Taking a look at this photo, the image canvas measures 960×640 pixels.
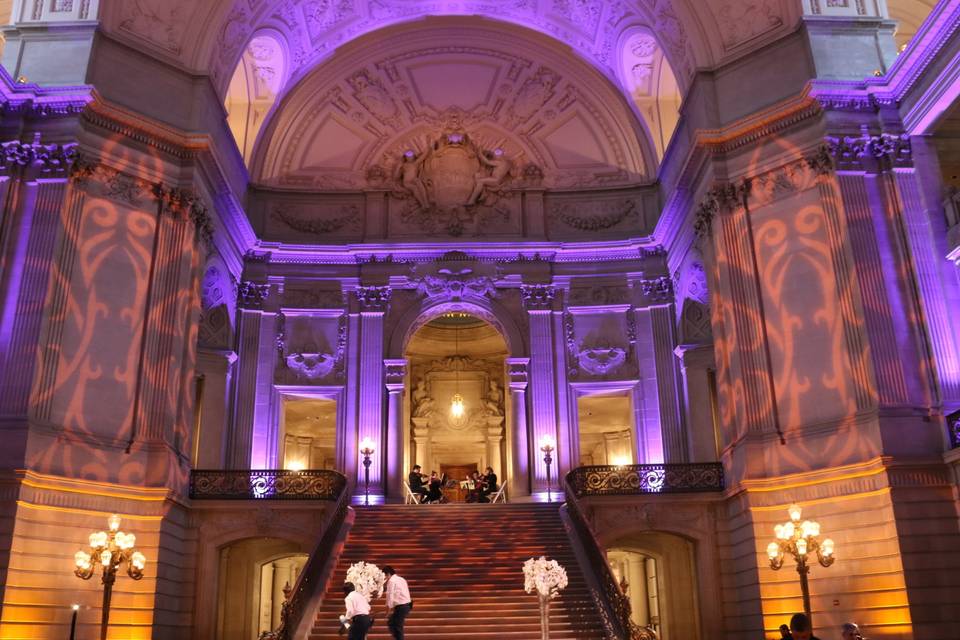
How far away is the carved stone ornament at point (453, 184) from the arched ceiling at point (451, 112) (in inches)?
4.5

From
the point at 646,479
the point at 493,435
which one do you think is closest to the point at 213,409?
the point at 493,435

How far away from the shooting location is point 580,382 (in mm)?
21953

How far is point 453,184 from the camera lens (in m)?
23.6

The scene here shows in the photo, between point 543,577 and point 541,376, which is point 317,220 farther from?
point 543,577

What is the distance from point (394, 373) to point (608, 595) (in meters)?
10.3

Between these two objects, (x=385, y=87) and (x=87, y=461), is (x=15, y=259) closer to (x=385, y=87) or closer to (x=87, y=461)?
(x=87, y=461)

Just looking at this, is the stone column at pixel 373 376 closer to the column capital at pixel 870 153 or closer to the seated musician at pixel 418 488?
the seated musician at pixel 418 488

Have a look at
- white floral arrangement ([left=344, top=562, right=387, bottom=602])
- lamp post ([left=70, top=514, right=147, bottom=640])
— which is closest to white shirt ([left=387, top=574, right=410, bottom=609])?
white floral arrangement ([left=344, top=562, right=387, bottom=602])

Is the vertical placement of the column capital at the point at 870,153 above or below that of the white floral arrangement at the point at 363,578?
above

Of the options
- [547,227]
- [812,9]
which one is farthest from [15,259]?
[812,9]

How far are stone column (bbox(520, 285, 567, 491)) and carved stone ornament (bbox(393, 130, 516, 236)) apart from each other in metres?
2.43

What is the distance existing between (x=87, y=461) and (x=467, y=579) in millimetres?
6628

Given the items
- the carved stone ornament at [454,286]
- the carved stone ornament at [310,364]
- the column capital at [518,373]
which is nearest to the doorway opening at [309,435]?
the carved stone ornament at [310,364]

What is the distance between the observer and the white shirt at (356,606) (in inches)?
415
